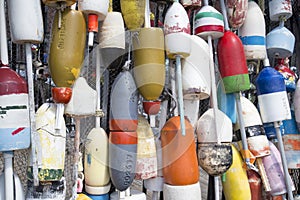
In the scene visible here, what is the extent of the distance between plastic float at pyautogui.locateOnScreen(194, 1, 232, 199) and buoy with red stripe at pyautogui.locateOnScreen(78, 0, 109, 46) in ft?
0.81

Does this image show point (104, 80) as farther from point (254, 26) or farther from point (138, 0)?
point (254, 26)

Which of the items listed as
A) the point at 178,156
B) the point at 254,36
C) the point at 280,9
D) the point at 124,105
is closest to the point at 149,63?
the point at 124,105

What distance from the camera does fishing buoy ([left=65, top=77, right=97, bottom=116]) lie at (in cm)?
71

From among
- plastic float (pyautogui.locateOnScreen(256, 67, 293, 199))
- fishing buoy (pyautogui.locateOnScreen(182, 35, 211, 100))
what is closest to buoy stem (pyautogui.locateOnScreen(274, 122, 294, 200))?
plastic float (pyautogui.locateOnScreen(256, 67, 293, 199))

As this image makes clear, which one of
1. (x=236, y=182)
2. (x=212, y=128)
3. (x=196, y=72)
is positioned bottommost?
(x=236, y=182)

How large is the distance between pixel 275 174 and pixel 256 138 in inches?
4.3

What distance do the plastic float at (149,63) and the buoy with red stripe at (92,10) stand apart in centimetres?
10

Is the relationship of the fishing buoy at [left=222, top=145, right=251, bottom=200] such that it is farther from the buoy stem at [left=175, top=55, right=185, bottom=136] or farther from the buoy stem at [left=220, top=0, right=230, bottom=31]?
the buoy stem at [left=220, top=0, right=230, bottom=31]

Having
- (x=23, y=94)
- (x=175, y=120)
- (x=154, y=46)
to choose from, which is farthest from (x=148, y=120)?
(x=23, y=94)

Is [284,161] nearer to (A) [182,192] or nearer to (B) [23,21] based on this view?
(A) [182,192]

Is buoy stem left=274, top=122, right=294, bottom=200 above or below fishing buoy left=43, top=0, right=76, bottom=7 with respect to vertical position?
below

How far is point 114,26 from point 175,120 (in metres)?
0.24

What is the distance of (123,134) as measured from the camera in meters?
0.75

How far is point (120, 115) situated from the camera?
75 centimetres
